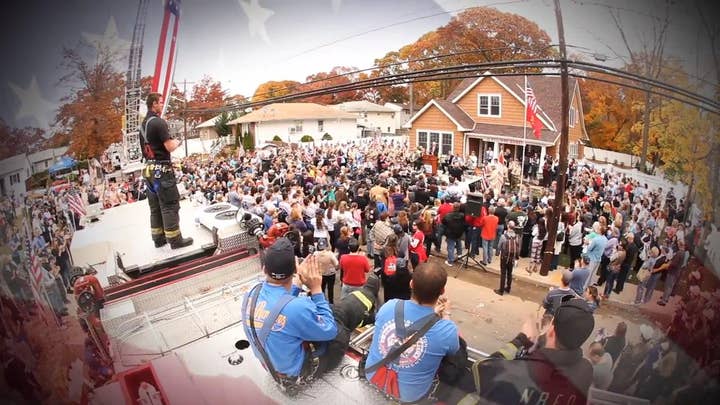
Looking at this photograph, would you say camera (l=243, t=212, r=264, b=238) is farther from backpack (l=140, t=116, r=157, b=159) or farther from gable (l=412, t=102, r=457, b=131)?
gable (l=412, t=102, r=457, b=131)

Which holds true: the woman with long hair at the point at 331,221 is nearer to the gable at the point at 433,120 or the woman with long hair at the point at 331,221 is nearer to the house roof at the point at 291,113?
the house roof at the point at 291,113

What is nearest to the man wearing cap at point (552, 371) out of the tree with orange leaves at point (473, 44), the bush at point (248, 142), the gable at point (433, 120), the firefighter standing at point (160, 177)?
the tree with orange leaves at point (473, 44)

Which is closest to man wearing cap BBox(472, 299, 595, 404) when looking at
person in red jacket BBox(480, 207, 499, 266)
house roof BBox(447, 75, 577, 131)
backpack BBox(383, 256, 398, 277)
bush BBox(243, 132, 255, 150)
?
house roof BBox(447, 75, 577, 131)

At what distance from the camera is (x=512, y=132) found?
2.71 metres

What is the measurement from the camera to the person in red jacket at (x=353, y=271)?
4.08 m

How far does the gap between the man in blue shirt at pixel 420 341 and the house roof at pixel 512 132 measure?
4.22ft

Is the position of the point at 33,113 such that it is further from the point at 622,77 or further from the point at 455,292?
the point at 455,292

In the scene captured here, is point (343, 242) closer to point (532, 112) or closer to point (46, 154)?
point (532, 112)

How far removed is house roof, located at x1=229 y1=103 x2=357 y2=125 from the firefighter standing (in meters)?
0.55

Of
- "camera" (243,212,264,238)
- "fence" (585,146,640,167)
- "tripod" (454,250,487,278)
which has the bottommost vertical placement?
"tripod" (454,250,487,278)

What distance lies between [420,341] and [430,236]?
4003 millimetres

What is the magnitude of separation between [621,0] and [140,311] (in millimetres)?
2976

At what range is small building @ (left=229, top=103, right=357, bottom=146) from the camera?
3084 millimetres

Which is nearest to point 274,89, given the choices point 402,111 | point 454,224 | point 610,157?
point 402,111
